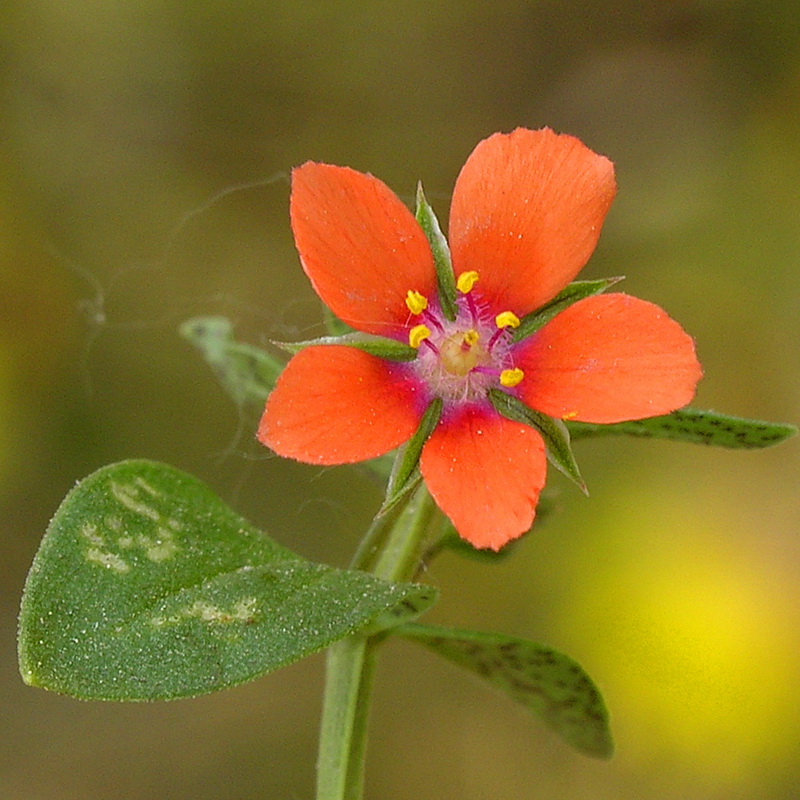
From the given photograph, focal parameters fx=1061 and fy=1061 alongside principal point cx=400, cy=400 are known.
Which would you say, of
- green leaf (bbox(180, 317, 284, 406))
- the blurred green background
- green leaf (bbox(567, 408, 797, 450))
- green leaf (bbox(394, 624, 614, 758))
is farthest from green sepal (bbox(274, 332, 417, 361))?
the blurred green background

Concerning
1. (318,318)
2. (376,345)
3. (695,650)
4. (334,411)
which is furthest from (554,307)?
(318,318)

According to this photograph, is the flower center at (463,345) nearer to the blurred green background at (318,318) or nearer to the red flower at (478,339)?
the red flower at (478,339)

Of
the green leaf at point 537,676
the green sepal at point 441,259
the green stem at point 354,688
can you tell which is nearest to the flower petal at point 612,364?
the green sepal at point 441,259

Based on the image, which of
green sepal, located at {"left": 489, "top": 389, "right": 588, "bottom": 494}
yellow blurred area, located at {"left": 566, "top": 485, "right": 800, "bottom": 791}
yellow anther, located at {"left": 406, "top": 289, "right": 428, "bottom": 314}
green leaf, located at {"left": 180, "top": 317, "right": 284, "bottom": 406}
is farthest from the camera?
yellow blurred area, located at {"left": 566, "top": 485, "right": 800, "bottom": 791}

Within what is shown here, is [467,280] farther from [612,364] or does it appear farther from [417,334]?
[612,364]

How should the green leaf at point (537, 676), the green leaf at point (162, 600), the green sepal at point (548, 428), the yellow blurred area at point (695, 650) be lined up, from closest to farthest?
the green leaf at point (162, 600) < the green sepal at point (548, 428) < the green leaf at point (537, 676) < the yellow blurred area at point (695, 650)

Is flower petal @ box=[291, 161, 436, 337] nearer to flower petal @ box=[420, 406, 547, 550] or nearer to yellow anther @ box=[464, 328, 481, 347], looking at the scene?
yellow anther @ box=[464, 328, 481, 347]
